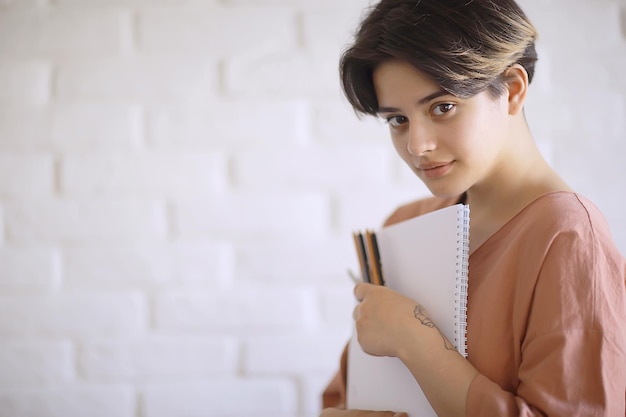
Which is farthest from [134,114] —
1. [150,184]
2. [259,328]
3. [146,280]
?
[259,328]

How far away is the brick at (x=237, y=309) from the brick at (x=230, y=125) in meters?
0.24

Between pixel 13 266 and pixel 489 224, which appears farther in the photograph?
pixel 13 266

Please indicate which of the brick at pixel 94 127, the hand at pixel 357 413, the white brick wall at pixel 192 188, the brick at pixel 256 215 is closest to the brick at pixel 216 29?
the white brick wall at pixel 192 188

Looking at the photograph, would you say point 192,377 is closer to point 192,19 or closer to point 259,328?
point 259,328

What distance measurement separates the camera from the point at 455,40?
554mm

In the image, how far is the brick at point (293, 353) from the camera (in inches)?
38.0

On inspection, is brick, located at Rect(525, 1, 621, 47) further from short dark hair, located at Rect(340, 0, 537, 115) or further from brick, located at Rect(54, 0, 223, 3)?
brick, located at Rect(54, 0, 223, 3)

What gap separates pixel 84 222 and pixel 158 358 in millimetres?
245

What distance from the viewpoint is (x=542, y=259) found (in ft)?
1.70

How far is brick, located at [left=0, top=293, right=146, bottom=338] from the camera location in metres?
0.94

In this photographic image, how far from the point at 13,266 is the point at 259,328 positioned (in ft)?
1.30

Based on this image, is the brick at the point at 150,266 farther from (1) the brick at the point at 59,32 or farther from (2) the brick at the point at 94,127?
(1) the brick at the point at 59,32

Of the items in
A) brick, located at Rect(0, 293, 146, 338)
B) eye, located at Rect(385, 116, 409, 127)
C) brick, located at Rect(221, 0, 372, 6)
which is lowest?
brick, located at Rect(0, 293, 146, 338)

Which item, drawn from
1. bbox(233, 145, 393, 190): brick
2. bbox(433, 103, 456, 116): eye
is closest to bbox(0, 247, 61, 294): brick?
bbox(233, 145, 393, 190): brick
